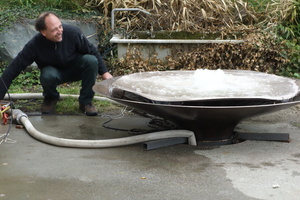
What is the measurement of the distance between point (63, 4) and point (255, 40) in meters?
3.35

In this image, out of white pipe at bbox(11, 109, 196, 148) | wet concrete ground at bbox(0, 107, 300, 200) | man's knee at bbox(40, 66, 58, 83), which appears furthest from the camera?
man's knee at bbox(40, 66, 58, 83)

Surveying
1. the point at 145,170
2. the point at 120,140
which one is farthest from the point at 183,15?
the point at 145,170

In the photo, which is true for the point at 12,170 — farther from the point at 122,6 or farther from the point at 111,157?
the point at 122,6

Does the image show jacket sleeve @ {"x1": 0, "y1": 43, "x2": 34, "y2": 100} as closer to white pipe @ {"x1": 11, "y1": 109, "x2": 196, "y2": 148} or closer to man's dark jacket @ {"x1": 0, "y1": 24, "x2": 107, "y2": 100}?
man's dark jacket @ {"x1": 0, "y1": 24, "x2": 107, "y2": 100}


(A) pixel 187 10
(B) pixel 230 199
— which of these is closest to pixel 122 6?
(A) pixel 187 10

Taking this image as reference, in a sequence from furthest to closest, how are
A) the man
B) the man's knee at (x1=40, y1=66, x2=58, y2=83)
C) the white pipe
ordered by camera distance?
the man's knee at (x1=40, y1=66, x2=58, y2=83)
the man
the white pipe

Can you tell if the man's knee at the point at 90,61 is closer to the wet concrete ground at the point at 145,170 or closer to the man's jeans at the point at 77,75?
the man's jeans at the point at 77,75

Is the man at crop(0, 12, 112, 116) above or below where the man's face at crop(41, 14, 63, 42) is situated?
below

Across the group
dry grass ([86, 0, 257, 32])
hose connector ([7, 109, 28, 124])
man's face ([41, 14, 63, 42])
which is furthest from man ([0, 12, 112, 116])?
dry grass ([86, 0, 257, 32])

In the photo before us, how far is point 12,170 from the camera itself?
151 inches

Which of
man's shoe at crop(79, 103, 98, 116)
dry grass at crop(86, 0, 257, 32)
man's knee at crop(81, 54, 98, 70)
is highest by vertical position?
dry grass at crop(86, 0, 257, 32)

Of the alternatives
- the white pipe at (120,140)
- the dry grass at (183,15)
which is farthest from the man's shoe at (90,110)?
the dry grass at (183,15)

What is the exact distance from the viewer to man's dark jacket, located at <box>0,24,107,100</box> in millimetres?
5211

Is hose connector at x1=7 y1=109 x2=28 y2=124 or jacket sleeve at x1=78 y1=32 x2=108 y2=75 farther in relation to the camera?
jacket sleeve at x1=78 y1=32 x2=108 y2=75
